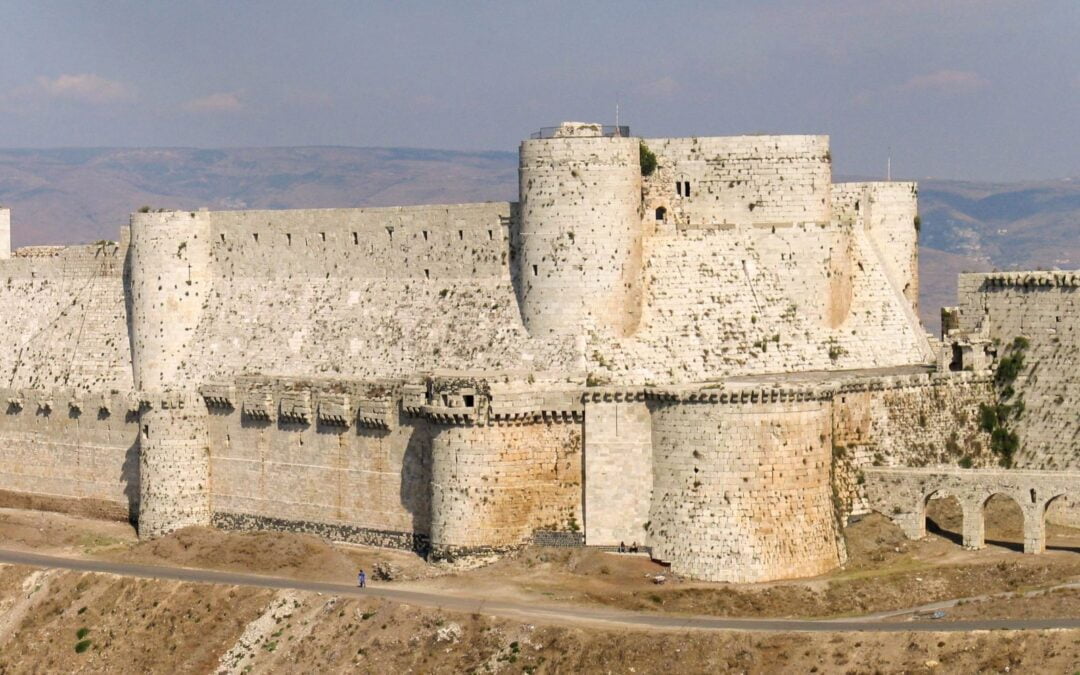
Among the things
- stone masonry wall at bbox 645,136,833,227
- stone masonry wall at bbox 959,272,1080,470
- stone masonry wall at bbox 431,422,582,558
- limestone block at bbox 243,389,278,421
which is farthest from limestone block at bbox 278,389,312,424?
stone masonry wall at bbox 959,272,1080,470

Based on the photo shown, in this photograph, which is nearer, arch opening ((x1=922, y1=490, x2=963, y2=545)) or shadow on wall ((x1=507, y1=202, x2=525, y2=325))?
arch opening ((x1=922, y1=490, x2=963, y2=545))

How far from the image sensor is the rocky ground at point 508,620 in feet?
172

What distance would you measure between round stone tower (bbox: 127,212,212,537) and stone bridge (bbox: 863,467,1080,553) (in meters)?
22.7

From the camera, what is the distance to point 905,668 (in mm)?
51156

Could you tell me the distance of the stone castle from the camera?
5938cm

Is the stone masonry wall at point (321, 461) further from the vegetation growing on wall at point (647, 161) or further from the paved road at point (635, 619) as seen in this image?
the vegetation growing on wall at point (647, 161)

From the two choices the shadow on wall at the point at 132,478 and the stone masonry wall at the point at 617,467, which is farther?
the shadow on wall at the point at 132,478

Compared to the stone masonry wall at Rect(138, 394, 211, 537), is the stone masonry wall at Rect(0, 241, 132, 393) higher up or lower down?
higher up

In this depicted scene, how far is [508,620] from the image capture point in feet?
182

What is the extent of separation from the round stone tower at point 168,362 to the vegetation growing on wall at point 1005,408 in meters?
25.4

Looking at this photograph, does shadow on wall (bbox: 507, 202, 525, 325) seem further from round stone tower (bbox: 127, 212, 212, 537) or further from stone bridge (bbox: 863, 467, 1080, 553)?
round stone tower (bbox: 127, 212, 212, 537)

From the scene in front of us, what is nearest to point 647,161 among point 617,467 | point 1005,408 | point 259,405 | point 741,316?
point 741,316

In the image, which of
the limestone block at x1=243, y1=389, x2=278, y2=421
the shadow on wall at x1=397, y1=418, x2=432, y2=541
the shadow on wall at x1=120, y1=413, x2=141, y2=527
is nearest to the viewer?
the shadow on wall at x1=397, y1=418, x2=432, y2=541

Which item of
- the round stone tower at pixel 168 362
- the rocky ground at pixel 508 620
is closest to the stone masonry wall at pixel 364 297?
the round stone tower at pixel 168 362
